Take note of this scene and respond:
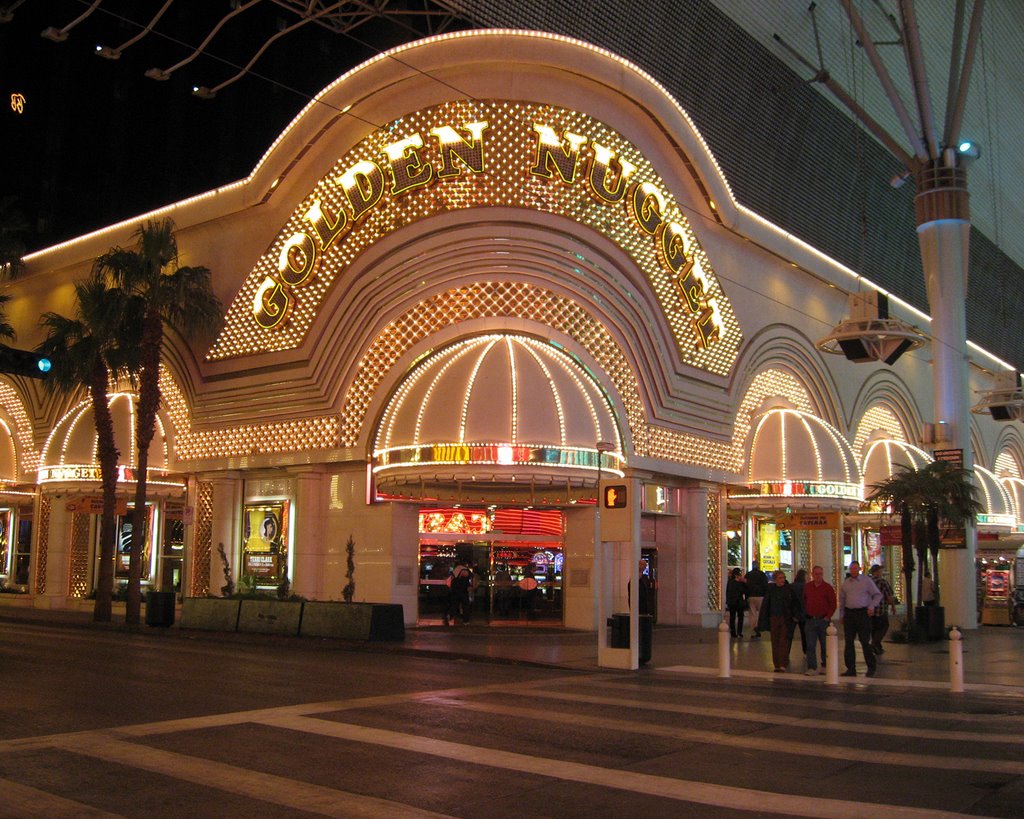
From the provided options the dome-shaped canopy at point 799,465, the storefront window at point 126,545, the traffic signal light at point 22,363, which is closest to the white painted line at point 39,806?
the traffic signal light at point 22,363

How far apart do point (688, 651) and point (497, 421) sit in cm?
659

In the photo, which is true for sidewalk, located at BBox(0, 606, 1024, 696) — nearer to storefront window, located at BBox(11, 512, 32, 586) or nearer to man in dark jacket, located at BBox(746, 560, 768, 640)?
man in dark jacket, located at BBox(746, 560, 768, 640)

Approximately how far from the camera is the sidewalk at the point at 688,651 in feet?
62.7

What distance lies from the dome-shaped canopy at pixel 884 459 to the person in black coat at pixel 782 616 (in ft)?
64.4

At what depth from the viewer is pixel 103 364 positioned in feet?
103

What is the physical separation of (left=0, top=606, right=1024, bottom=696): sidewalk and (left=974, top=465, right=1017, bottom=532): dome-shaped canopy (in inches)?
519

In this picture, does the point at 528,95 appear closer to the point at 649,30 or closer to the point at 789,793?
the point at 649,30

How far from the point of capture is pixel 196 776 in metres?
9.39

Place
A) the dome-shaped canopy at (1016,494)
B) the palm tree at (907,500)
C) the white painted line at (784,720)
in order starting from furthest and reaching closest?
the dome-shaped canopy at (1016,494) → the palm tree at (907,500) → the white painted line at (784,720)

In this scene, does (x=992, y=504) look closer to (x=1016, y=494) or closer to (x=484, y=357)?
(x=1016, y=494)

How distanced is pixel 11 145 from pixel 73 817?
4774 centimetres

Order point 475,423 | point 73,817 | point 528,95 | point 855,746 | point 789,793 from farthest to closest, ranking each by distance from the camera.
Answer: point 528,95
point 475,423
point 855,746
point 789,793
point 73,817

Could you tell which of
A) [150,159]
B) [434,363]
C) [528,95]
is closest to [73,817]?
[434,363]

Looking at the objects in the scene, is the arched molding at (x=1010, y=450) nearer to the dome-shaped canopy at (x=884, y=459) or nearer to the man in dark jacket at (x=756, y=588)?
the dome-shaped canopy at (x=884, y=459)
